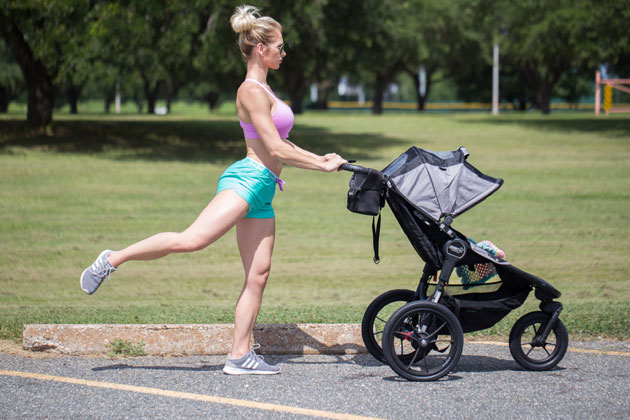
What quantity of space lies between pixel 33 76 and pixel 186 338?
20559mm

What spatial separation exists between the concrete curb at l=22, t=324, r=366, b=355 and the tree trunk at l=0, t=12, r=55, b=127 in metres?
18.1

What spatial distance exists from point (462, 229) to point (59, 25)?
13.2m

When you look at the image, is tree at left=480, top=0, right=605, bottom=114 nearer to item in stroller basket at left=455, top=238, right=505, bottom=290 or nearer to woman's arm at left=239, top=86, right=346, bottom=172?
item in stroller basket at left=455, top=238, right=505, bottom=290

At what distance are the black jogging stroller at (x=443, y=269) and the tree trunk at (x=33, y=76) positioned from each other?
62.7 feet

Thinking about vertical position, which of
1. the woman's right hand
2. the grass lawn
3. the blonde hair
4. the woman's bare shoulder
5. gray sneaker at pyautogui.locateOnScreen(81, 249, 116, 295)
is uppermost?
the blonde hair

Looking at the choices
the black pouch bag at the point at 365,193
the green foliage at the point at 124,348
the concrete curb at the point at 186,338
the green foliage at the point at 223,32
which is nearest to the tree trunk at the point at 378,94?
the green foliage at the point at 223,32

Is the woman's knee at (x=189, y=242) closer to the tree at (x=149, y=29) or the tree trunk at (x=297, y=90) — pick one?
the tree at (x=149, y=29)

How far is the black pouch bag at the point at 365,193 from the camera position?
4.53 m

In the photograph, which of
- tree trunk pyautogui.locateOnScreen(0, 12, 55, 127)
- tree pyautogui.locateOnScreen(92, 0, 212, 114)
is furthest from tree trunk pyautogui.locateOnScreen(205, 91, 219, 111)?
tree pyautogui.locateOnScreen(92, 0, 212, 114)

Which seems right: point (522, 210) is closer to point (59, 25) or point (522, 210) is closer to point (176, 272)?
point (176, 272)

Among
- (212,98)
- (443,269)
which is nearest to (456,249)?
(443,269)

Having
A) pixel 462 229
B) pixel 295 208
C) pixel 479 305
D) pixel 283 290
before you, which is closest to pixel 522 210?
pixel 462 229

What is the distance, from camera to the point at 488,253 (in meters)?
4.61

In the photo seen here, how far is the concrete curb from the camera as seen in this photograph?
5.06m
